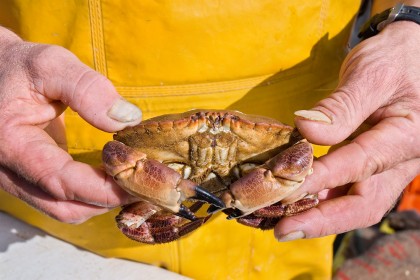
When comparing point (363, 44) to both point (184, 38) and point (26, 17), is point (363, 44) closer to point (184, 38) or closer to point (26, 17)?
point (184, 38)

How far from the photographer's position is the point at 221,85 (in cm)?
224

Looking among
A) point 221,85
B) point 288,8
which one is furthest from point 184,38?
point 288,8

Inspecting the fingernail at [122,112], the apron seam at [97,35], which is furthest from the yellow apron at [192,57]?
the fingernail at [122,112]

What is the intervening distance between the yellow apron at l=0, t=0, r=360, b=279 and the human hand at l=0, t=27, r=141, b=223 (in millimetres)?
252

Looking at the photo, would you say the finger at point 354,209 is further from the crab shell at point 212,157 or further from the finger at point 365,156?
the crab shell at point 212,157

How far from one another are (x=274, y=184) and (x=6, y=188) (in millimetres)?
1177

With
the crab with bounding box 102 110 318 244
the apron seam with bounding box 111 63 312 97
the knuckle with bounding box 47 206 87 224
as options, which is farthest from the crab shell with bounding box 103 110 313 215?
the knuckle with bounding box 47 206 87 224

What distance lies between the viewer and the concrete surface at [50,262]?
244cm

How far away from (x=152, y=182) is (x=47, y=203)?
Answer: 22.4 inches

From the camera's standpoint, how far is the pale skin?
184cm

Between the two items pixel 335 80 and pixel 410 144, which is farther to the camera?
pixel 335 80

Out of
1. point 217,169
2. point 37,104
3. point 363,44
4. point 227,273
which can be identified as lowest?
point 227,273

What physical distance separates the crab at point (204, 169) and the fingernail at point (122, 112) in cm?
8

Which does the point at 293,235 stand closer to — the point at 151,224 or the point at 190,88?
the point at 151,224
